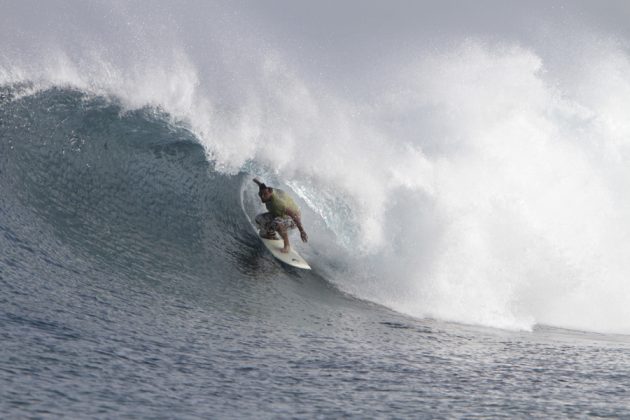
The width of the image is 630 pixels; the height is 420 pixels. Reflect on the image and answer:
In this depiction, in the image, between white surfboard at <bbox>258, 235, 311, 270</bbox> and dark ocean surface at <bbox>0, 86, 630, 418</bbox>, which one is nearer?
dark ocean surface at <bbox>0, 86, 630, 418</bbox>

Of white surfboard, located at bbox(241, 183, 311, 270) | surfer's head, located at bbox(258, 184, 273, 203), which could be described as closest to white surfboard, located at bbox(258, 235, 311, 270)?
white surfboard, located at bbox(241, 183, 311, 270)

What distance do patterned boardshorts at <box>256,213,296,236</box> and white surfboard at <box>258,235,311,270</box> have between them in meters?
0.15

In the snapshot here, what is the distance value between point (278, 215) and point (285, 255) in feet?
2.08

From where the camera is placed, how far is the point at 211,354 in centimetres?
800

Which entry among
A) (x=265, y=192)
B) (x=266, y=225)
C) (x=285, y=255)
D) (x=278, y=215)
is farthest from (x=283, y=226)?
(x=265, y=192)

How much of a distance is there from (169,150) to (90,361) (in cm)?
842

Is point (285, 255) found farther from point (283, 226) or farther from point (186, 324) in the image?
point (186, 324)

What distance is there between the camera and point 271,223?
1324cm

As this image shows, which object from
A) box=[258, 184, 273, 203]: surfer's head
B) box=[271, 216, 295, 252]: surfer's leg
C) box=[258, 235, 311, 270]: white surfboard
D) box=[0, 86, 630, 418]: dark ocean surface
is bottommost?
box=[0, 86, 630, 418]: dark ocean surface

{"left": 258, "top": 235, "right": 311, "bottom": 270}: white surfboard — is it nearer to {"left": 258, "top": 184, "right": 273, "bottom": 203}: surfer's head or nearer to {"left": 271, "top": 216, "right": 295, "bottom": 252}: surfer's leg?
{"left": 271, "top": 216, "right": 295, "bottom": 252}: surfer's leg

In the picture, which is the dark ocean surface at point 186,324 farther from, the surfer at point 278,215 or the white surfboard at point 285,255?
the surfer at point 278,215

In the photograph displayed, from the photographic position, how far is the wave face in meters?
12.5

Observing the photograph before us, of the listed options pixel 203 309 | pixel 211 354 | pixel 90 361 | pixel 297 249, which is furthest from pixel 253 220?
pixel 90 361

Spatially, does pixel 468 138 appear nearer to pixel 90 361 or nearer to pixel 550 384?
pixel 550 384
